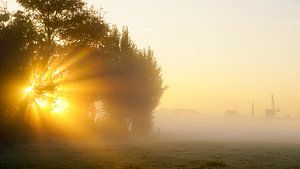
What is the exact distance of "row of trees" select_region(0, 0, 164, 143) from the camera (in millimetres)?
53875

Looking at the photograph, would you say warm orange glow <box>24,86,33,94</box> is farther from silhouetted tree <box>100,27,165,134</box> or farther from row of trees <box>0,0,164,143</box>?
silhouetted tree <box>100,27,165,134</box>

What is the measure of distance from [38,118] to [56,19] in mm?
16758

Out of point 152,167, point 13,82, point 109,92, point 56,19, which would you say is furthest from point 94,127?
point 152,167

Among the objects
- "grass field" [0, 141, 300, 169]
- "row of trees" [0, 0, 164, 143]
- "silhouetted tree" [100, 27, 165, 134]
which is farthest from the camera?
"silhouetted tree" [100, 27, 165, 134]

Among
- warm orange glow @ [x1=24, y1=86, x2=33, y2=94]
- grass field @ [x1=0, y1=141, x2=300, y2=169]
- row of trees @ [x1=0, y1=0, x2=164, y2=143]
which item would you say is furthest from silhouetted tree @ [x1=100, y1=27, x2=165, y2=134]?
grass field @ [x1=0, y1=141, x2=300, y2=169]

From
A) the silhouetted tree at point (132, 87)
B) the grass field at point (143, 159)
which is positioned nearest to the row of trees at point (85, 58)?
the silhouetted tree at point (132, 87)

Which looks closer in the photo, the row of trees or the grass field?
the grass field

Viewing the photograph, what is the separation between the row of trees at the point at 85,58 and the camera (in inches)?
2121

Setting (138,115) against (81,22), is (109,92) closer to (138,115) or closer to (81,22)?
(138,115)

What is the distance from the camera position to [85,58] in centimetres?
7731

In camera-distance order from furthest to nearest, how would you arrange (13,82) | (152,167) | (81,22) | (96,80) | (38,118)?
1. (96,80)
2. (81,22)
3. (38,118)
4. (13,82)
5. (152,167)

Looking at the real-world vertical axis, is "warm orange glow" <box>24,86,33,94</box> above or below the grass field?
above

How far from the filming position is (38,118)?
6350 cm

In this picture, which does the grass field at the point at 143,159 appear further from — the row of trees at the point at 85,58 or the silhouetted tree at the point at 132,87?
the silhouetted tree at the point at 132,87
